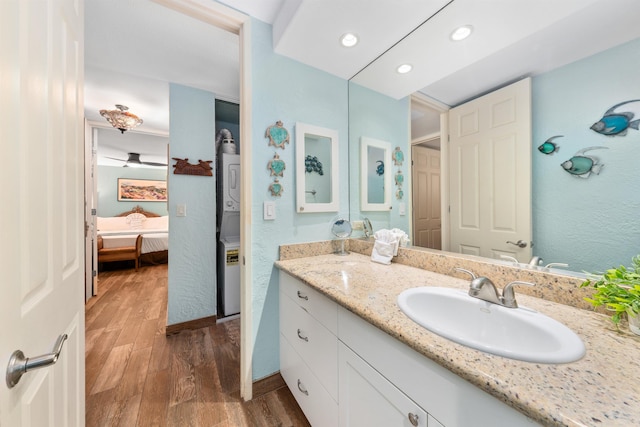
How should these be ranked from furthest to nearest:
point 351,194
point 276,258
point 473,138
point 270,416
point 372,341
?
point 351,194 < point 276,258 < point 270,416 < point 473,138 < point 372,341

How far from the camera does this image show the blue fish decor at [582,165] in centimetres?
74

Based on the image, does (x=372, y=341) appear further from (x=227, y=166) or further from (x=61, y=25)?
(x=227, y=166)

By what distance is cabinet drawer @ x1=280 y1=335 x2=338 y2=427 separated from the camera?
101cm

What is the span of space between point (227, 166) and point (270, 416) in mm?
2347

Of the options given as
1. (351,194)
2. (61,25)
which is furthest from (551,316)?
(61,25)

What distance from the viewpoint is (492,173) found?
100 cm

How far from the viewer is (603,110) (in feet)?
2.38

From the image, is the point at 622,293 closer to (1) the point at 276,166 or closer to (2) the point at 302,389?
(2) the point at 302,389

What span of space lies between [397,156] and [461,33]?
668mm

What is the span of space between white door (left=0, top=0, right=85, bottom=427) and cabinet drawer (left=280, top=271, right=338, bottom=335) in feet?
2.74

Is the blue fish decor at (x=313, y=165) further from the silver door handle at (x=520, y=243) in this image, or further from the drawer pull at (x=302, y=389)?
the drawer pull at (x=302, y=389)

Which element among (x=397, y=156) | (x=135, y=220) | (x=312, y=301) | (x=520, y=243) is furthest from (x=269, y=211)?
(x=135, y=220)

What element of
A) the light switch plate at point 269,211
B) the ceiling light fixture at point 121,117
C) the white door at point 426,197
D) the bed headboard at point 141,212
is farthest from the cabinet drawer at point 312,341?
the bed headboard at point 141,212

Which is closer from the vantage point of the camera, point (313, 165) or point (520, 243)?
point (520, 243)
